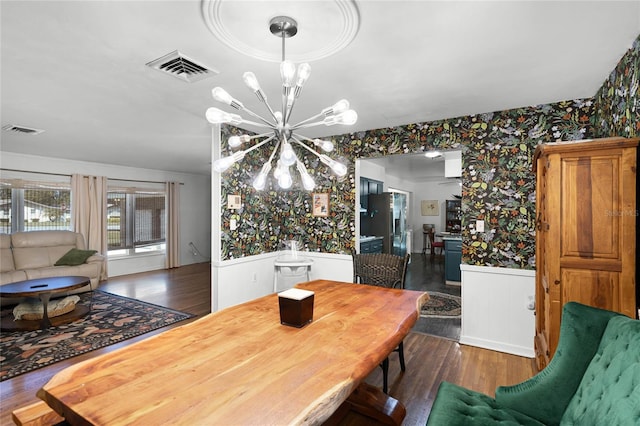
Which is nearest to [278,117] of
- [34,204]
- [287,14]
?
[287,14]

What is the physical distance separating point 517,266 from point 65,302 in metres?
5.32

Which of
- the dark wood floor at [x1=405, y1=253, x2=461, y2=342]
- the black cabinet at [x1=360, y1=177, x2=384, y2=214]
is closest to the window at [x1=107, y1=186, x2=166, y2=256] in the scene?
the black cabinet at [x1=360, y1=177, x2=384, y2=214]

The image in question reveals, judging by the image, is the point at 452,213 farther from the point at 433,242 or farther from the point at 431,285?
the point at 431,285

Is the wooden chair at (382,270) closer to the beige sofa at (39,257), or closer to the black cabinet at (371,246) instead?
the black cabinet at (371,246)

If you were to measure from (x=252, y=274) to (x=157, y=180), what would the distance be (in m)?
4.81

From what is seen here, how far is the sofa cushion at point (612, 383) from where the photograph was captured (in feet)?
3.15

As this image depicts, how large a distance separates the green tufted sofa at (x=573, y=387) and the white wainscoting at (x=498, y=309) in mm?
1769

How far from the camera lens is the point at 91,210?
6164 millimetres

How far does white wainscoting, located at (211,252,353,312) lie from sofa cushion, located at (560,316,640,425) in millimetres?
2869

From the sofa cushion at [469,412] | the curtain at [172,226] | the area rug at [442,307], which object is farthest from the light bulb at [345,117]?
the curtain at [172,226]

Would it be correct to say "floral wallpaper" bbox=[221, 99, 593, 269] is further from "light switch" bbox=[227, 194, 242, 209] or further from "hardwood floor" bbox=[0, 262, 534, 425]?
"hardwood floor" bbox=[0, 262, 534, 425]

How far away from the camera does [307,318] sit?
167 cm

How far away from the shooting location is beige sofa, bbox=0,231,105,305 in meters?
4.80

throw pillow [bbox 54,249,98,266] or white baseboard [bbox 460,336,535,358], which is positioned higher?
throw pillow [bbox 54,249,98,266]
